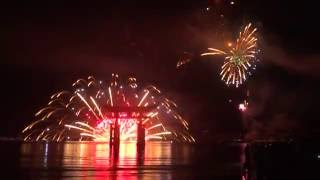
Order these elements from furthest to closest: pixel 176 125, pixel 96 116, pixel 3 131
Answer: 1. pixel 3 131
2. pixel 176 125
3. pixel 96 116

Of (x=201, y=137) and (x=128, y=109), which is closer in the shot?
(x=128, y=109)

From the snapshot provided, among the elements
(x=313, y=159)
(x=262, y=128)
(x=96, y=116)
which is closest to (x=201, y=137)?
(x=262, y=128)

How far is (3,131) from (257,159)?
140 meters

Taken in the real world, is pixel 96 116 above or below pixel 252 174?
above

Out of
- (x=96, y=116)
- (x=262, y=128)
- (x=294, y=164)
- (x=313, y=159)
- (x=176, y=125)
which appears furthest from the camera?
(x=176, y=125)

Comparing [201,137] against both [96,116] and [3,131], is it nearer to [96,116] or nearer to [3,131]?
[96,116]

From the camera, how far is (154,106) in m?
65.9

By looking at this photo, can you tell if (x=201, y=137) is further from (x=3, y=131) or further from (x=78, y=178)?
(x=78, y=178)

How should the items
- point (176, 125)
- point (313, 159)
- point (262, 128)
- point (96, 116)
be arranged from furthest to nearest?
point (176, 125) → point (262, 128) → point (96, 116) → point (313, 159)

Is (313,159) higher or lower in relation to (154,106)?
lower

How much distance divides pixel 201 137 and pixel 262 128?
32902 millimetres

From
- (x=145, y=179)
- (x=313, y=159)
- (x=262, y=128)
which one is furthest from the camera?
(x=262, y=128)

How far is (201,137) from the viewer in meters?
123

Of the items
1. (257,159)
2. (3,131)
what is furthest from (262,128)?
(3,131)
